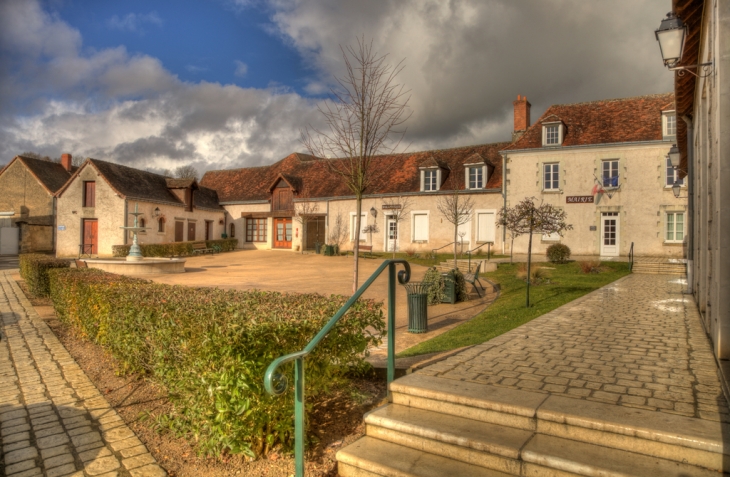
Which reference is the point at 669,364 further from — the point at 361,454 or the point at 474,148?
the point at 474,148

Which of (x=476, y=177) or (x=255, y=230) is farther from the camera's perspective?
(x=255, y=230)

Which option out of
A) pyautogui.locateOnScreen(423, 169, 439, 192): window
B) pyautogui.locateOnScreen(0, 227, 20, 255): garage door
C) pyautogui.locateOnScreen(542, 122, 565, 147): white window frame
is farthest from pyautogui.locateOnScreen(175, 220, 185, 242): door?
pyautogui.locateOnScreen(542, 122, 565, 147): white window frame

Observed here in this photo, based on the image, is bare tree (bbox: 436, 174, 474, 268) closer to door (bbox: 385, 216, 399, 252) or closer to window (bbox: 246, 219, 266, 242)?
door (bbox: 385, 216, 399, 252)

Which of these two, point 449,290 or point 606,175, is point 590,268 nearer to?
point 449,290

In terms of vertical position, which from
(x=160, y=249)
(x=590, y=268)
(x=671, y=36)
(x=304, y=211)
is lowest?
(x=590, y=268)

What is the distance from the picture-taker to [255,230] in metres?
35.1

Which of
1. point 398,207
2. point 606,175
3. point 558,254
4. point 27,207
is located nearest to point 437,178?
point 398,207

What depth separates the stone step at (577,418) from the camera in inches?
114

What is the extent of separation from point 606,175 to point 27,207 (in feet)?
126

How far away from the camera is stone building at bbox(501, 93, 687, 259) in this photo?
2225 centimetres

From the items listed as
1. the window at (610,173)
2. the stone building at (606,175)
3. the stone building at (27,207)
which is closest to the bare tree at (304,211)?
the stone building at (606,175)

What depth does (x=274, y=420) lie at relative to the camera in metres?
3.52

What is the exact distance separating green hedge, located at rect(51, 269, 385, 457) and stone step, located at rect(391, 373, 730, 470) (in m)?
0.72

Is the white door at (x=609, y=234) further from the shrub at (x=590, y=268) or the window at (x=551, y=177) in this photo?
the shrub at (x=590, y=268)
